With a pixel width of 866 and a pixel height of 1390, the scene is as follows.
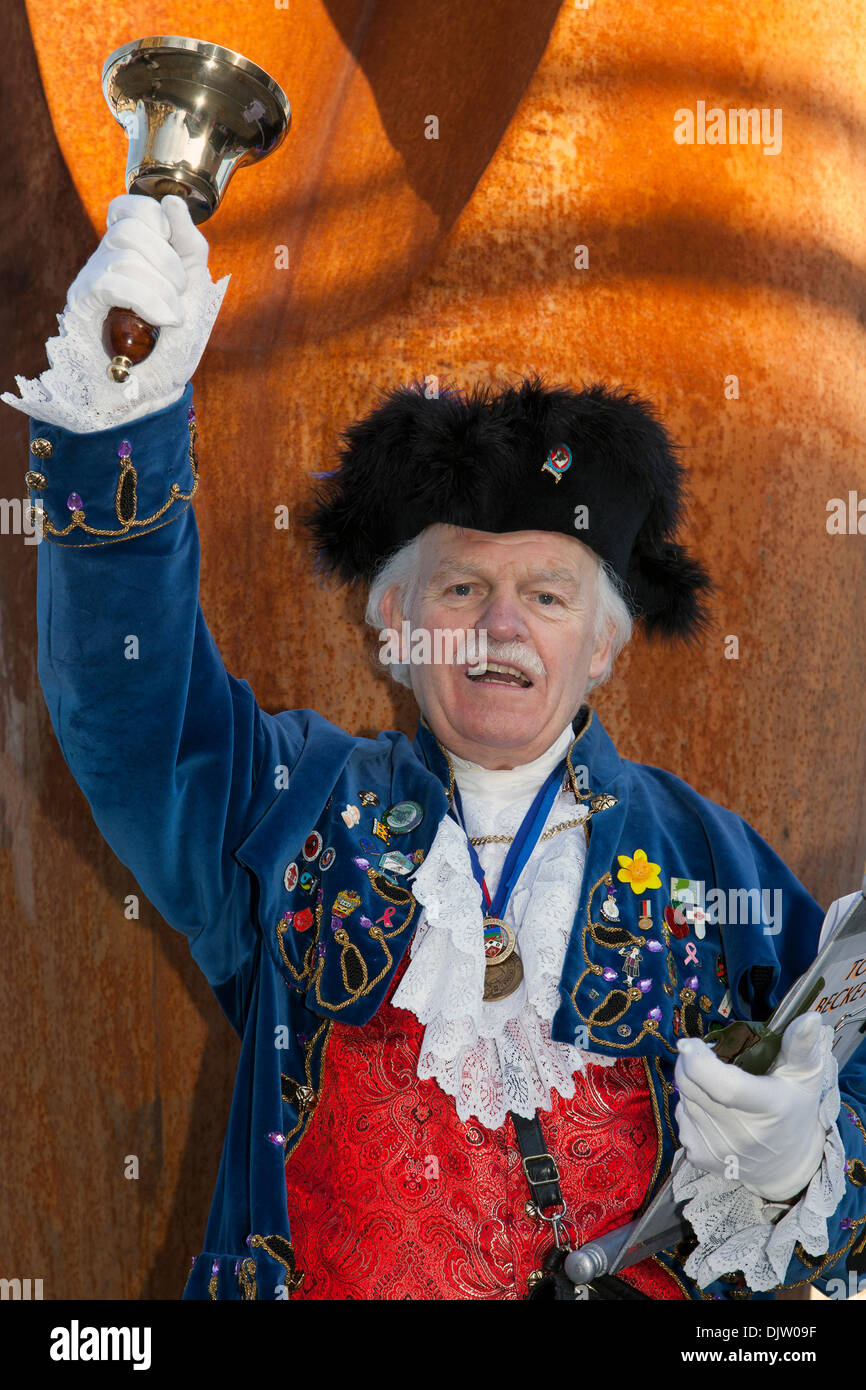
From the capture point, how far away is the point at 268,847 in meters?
1.90

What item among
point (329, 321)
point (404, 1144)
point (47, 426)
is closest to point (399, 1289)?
point (404, 1144)

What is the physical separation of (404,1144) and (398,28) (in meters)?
2.29

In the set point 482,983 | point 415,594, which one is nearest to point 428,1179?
point 482,983

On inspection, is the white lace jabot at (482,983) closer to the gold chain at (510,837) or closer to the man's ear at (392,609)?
the gold chain at (510,837)

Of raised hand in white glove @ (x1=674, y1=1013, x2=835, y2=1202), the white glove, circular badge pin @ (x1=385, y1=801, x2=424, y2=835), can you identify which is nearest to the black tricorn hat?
circular badge pin @ (x1=385, y1=801, x2=424, y2=835)

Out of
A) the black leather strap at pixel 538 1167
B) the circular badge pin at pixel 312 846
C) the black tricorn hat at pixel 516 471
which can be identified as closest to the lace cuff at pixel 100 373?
the black tricorn hat at pixel 516 471

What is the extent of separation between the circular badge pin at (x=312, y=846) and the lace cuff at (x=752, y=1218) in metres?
0.64

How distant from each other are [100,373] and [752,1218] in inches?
49.8

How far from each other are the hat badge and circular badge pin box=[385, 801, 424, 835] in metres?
0.52

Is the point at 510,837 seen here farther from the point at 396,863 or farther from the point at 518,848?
the point at 396,863

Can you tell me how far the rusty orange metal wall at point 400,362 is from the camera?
2.79m

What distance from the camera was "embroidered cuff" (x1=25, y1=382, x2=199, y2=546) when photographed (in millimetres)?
1603

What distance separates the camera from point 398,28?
9.73ft

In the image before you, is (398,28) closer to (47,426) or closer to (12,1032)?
(47,426)
